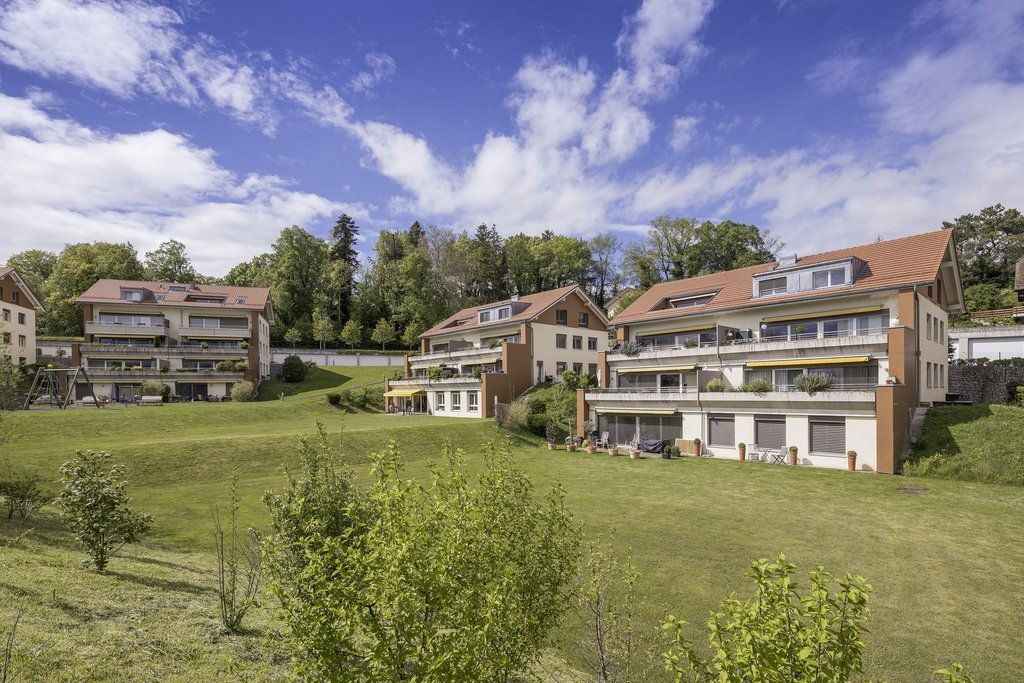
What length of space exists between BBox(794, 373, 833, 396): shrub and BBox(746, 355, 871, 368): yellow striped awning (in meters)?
1.41

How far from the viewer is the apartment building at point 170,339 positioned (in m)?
52.0

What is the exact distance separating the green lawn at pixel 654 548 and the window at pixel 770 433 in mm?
2423

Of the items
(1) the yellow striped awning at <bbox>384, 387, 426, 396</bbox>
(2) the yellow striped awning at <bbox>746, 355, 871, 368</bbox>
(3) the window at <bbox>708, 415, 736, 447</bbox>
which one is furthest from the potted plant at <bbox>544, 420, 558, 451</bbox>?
(1) the yellow striped awning at <bbox>384, 387, 426, 396</bbox>

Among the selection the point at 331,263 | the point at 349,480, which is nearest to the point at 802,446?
the point at 349,480

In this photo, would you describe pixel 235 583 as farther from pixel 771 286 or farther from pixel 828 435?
pixel 771 286

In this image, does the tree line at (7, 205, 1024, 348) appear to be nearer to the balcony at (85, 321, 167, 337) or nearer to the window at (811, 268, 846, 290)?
the balcony at (85, 321, 167, 337)

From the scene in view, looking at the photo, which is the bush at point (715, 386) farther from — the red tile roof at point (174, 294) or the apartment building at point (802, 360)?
the red tile roof at point (174, 294)

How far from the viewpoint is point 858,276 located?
30406mm

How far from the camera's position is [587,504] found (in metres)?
19.3

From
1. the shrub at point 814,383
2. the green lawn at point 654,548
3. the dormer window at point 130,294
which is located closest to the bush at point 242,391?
the dormer window at point 130,294

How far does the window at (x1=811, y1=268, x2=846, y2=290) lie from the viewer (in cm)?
3073

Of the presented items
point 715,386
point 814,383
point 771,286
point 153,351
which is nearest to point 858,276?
point 771,286

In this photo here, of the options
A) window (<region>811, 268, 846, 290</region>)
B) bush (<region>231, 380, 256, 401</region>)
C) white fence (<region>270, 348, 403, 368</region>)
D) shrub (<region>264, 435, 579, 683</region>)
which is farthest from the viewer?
white fence (<region>270, 348, 403, 368</region>)

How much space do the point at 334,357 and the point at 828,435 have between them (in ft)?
206
